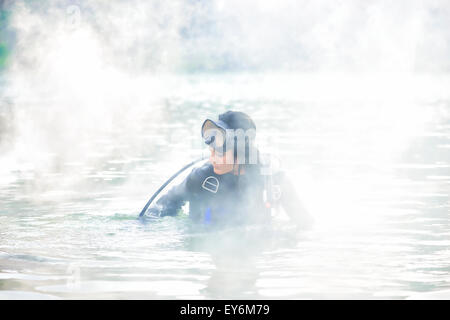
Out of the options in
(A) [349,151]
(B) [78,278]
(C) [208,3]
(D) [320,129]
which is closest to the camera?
(B) [78,278]

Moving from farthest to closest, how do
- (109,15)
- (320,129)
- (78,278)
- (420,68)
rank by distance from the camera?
(420,68) < (109,15) < (320,129) < (78,278)

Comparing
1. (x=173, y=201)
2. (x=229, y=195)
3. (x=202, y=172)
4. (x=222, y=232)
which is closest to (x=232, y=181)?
(x=229, y=195)

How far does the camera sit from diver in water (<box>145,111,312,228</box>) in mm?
8180

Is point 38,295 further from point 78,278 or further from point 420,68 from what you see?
point 420,68

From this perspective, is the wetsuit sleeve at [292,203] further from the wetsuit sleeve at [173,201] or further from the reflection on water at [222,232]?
the wetsuit sleeve at [173,201]

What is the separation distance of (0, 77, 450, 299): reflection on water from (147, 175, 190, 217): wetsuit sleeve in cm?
11

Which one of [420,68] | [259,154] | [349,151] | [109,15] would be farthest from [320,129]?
[420,68]

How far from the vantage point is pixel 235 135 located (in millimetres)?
8156

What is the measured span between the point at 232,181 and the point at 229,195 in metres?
0.13

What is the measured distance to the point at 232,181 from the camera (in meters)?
8.31

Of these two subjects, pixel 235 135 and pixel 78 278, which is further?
pixel 235 135

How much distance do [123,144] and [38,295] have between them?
1123 centimetres

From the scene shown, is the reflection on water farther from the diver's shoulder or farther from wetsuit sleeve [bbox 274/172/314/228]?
the diver's shoulder

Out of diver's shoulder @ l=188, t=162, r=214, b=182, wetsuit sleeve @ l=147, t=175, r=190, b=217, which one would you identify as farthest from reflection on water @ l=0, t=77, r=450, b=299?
diver's shoulder @ l=188, t=162, r=214, b=182
